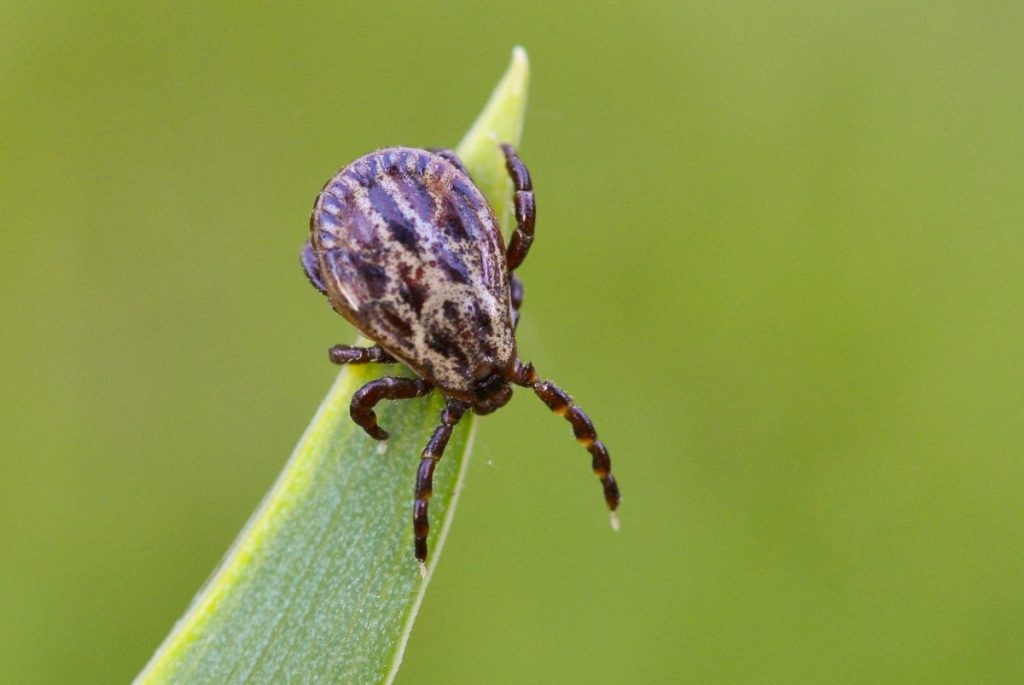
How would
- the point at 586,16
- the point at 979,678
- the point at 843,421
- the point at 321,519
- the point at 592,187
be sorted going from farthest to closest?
the point at 586,16 < the point at 592,187 < the point at 843,421 < the point at 979,678 < the point at 321,519

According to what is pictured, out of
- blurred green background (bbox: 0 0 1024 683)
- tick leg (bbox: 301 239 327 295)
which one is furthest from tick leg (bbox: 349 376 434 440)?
blurred green background (bbox: 0 0 1024 683)

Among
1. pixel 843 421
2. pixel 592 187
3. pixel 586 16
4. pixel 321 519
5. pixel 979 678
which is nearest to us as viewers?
pixel 321 519

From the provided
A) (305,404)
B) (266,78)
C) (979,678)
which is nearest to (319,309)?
(305,404)

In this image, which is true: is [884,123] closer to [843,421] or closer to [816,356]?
[816,356]

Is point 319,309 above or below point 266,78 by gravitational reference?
below

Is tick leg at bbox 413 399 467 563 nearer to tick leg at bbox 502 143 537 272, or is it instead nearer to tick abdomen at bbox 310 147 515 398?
tick abdomen at bbox 310 147 515 398

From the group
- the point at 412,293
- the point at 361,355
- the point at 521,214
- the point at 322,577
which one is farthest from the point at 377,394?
the point at 521,214

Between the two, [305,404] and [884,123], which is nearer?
[305,404]
